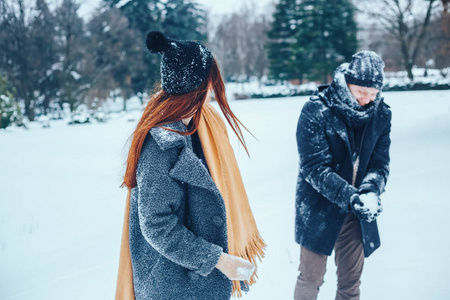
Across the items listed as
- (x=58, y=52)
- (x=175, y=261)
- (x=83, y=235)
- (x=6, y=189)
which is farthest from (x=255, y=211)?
(x=58, y=52)

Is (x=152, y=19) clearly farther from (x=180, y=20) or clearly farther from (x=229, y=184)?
(x=229, y=184)

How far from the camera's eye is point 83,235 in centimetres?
425

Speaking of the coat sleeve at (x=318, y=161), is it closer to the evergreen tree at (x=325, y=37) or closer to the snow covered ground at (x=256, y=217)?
the snow covered ground at (x=256, y=217)

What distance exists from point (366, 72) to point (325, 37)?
30.3 meters

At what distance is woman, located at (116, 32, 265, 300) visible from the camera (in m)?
1.23

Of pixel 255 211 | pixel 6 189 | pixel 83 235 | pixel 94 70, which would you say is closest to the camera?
pixel 83 235

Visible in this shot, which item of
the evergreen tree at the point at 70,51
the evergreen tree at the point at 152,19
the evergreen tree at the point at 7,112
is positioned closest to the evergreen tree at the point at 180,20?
the evergreen tree at the point at 152,19

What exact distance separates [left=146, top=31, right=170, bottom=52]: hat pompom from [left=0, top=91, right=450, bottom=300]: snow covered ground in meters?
0.46

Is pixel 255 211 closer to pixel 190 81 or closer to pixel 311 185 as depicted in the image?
pixel 311 185

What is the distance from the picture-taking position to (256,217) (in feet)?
14.8

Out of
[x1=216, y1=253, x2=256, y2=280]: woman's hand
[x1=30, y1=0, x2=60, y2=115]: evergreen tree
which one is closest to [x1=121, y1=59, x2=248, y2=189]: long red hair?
[x1=216, y1=253, x2=256, y2=280]: woman's hand

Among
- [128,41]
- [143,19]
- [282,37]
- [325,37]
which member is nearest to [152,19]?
[143,19]

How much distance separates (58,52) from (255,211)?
24155 mm

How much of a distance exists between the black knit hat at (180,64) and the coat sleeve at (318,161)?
926 mm
